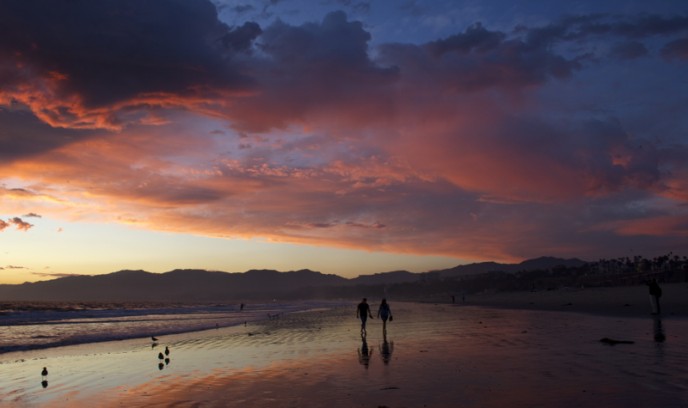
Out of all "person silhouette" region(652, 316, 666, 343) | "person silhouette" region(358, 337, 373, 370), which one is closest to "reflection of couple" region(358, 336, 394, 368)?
"person silhouette" region(358, 337, 373, 370)

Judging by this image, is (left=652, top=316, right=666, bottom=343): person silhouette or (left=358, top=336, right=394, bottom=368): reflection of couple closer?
(left=358, top=336, right=394, bottom=368): reflection of couple

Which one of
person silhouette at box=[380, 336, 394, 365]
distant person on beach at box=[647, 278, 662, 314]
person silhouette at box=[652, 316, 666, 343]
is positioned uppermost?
distant person on beach at box=[647, 278, 662, 314]

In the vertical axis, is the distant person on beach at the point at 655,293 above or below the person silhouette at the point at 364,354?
above

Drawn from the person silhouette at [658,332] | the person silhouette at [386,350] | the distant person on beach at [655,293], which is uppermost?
the distant person on beach at [655,293]

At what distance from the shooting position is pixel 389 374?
15.9 metres

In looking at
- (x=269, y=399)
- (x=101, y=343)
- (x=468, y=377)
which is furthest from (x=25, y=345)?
(x=468, y=377)

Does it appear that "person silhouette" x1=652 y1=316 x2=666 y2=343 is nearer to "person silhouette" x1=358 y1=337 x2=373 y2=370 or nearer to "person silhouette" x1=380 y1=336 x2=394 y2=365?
"person silhouette" x1=380 y1=336 x2=394 y2=365

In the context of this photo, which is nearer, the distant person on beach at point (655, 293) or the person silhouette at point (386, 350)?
the person silhouette at point (386, 350)

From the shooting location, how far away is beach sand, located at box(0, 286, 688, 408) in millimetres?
12195

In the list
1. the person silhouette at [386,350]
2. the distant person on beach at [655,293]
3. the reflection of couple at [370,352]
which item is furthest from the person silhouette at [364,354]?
the distant person on beach at [655,293]

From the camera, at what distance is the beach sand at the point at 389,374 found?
12195mm

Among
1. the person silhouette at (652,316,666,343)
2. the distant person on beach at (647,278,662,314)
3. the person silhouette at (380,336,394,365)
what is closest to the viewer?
the person silhouette at (380,336,394,365)

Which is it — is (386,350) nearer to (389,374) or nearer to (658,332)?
(389,374)

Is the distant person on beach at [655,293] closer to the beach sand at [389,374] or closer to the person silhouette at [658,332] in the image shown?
the person silhouette at [658,332]
